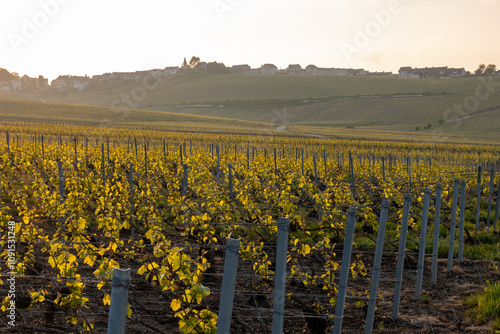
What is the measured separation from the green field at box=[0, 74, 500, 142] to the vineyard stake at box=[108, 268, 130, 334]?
56.9 meters

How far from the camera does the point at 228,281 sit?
3057mm

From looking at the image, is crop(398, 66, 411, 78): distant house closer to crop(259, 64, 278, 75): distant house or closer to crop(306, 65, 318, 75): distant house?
crop(306, 65, 318, 75): distant house

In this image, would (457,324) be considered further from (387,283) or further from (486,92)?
(486,92)

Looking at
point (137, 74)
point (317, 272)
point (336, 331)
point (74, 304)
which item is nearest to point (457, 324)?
point (336, 331)

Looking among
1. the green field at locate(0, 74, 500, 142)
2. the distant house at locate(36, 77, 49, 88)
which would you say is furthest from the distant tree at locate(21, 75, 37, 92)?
the green field at locate(0, 74, 500, 142)

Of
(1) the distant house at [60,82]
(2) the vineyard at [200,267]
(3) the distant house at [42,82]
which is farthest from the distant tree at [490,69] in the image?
(3) the distant house at [42,82]

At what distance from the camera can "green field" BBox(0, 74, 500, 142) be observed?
7056cm

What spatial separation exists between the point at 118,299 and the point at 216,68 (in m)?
158

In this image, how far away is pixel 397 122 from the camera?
8038cm

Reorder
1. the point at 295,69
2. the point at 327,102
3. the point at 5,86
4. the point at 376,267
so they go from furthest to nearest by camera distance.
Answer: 1. the point at 295,69
2. the point at 5,86
3. the point at 327,102
4. the point at 376,267

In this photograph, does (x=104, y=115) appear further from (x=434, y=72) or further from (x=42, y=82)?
(x=42, y=82)

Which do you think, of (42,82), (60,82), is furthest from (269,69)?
(42,82)

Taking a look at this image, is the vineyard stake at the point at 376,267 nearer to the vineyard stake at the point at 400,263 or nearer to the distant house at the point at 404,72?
the vineyard stake at the point at 400,263

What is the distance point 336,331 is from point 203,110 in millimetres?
104373
